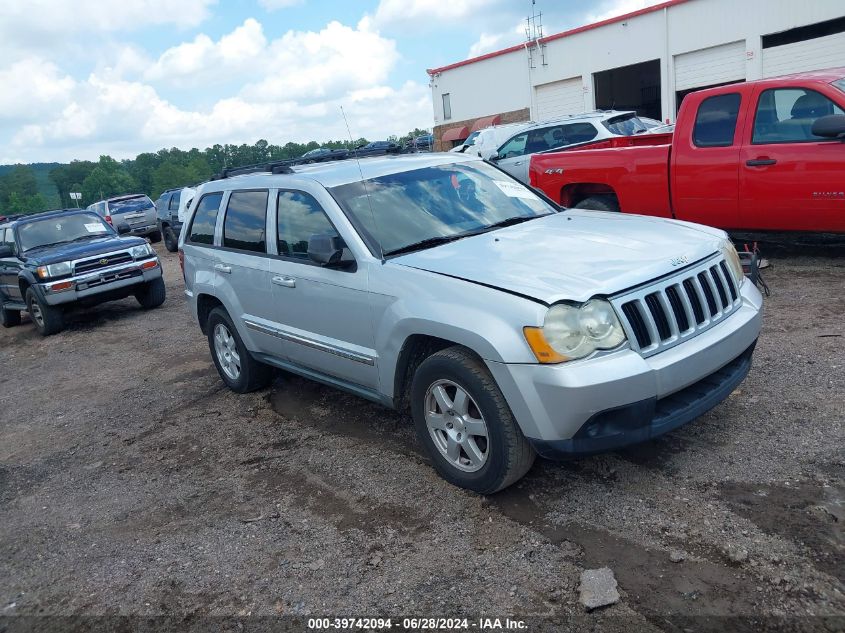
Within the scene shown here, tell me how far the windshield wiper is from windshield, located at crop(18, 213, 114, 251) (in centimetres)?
882

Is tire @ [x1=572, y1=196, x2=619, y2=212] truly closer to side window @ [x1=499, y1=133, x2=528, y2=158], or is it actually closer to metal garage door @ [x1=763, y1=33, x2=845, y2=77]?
side window @ [x1=499, y1=133, x2=528, y2=158]

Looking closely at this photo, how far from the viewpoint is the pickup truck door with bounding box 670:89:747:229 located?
742 cm

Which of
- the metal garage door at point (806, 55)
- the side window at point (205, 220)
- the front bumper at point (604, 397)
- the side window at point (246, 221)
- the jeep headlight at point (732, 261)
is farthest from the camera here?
the metal garage door at point (806, 55)

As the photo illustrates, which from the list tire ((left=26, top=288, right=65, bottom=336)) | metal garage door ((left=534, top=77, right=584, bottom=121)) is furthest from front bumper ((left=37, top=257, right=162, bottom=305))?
metal garage door ((left=534, top=77, right=584, bottom=121))

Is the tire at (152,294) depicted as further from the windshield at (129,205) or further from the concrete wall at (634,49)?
the concrete wall at (634,49)

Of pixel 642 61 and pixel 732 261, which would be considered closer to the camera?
pixel 732 261

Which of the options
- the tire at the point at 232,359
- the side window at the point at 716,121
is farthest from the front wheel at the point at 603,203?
the tire at the point at 232,359

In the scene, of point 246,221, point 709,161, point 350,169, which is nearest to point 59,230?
point 246,221

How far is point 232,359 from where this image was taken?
6168 millimetres

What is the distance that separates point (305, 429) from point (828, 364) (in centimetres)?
371

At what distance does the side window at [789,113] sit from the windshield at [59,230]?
963cm

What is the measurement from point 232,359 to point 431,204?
252 cm

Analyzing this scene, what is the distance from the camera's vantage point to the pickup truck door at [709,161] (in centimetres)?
742

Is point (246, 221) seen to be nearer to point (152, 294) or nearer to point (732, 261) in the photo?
point (732, 261)
